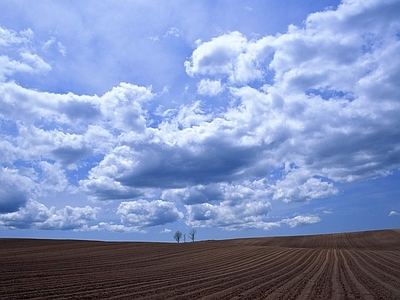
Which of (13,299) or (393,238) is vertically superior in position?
(393,238)

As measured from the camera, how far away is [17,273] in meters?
22.9

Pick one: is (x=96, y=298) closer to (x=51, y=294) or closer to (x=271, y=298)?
(x=51, y=294)

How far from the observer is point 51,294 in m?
15.7

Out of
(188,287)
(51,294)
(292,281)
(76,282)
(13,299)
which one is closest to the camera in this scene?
(13,299)

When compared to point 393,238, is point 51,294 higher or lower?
lower

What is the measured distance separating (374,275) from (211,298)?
13535 millimetres

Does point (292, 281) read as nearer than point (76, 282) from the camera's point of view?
No

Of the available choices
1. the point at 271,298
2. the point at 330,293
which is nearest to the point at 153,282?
the point at 271,298

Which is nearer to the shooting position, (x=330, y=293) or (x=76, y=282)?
(x=330, y=293)

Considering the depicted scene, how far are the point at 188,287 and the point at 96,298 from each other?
4889mm

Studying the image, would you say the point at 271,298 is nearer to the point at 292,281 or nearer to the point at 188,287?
the point at 188,287

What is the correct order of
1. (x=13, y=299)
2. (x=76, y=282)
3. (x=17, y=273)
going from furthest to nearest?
(x=17, y=273) < (x=76, y=282) < (x=13, y=299)

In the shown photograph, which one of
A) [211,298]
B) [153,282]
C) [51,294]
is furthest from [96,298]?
[153,282]

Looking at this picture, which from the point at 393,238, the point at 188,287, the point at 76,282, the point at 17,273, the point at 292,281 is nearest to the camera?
the point at 188,287
